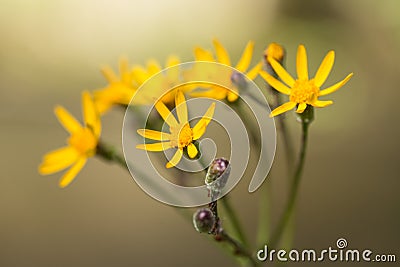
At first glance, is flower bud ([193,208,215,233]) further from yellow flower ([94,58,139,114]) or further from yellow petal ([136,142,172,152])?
yellow flower ([94,58,139,114])

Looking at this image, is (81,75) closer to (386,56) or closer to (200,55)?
(386,56)

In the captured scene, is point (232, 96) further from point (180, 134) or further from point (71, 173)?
point (71, 173)

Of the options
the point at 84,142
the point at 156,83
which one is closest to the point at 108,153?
the point at 84,142

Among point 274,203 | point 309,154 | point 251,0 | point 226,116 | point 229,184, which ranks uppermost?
point 251,0

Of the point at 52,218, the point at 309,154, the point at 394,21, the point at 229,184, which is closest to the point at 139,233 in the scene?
the point at 52,218

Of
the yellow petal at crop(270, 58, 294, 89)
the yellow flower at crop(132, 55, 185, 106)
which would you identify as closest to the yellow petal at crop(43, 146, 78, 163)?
the yellow flower at crop(132, 55, 185, 106)

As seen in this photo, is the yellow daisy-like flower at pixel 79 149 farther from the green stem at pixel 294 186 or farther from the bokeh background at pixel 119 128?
the bokeh background at pixel 119 128

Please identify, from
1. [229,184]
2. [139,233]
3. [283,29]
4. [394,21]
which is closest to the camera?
[229,184]
